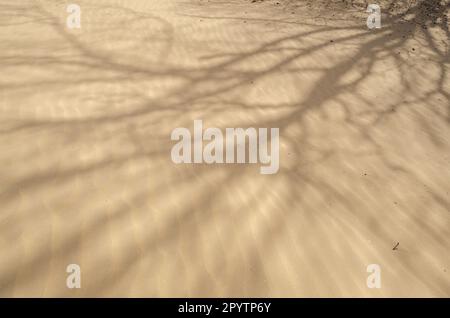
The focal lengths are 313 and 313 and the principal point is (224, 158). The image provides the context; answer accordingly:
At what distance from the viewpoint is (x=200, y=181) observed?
9.25 ft

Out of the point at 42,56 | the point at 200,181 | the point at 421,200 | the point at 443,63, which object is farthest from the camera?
the point at 443,63

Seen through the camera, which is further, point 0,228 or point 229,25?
point 229,25

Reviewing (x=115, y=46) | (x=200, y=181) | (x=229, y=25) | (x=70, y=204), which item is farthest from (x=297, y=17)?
(x=70, y=204)

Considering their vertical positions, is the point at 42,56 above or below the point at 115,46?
below

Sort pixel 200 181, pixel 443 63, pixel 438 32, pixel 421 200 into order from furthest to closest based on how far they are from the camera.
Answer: pixel 438 32, pixel 443 63, pixel 421 200, pixel 200 181

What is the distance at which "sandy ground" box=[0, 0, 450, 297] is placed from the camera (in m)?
2.13

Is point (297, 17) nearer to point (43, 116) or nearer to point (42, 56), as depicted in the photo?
point (42, 56)

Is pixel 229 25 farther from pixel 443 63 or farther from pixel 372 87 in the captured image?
pixel 443 63

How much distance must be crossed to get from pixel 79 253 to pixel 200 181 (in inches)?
44.4

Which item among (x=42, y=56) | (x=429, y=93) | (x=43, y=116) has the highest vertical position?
(x=42, y=56)

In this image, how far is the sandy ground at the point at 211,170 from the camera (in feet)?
7.00

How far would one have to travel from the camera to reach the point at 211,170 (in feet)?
9.76
